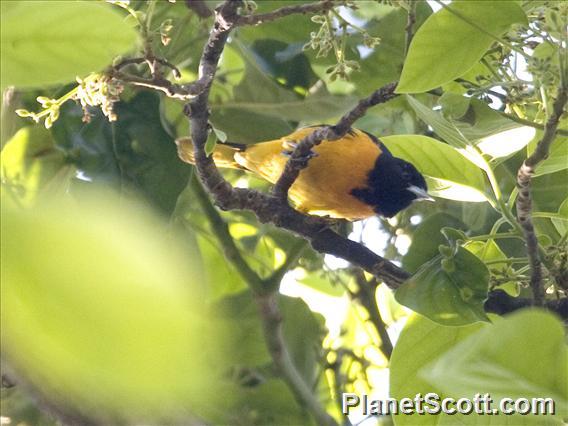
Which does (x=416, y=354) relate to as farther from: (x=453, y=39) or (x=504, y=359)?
(x=504, y=359)

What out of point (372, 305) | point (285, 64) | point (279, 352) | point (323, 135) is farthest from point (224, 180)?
point (372, 305)

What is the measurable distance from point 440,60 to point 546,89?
5.5 inches

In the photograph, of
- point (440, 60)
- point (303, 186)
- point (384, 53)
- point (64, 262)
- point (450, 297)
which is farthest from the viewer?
point (303, 186)

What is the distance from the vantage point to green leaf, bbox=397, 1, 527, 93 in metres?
0.78

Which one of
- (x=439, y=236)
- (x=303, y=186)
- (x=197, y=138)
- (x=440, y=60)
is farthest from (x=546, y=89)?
(x=303, y=186)

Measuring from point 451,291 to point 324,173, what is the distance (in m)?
1.57

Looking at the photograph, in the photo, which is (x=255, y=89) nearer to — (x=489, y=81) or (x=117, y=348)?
(x=489, y=81)

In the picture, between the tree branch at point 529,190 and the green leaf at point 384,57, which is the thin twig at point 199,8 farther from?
the tree branch at point 529,190

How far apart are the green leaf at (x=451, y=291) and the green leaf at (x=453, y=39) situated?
1.06 feet

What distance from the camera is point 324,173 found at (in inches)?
103

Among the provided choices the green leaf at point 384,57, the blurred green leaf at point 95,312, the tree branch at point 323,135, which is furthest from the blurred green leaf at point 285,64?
the blurred green leaf at point 95,312

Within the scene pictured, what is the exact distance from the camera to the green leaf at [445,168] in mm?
1205

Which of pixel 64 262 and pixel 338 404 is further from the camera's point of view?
pixel 338 404

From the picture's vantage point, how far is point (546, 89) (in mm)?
878
